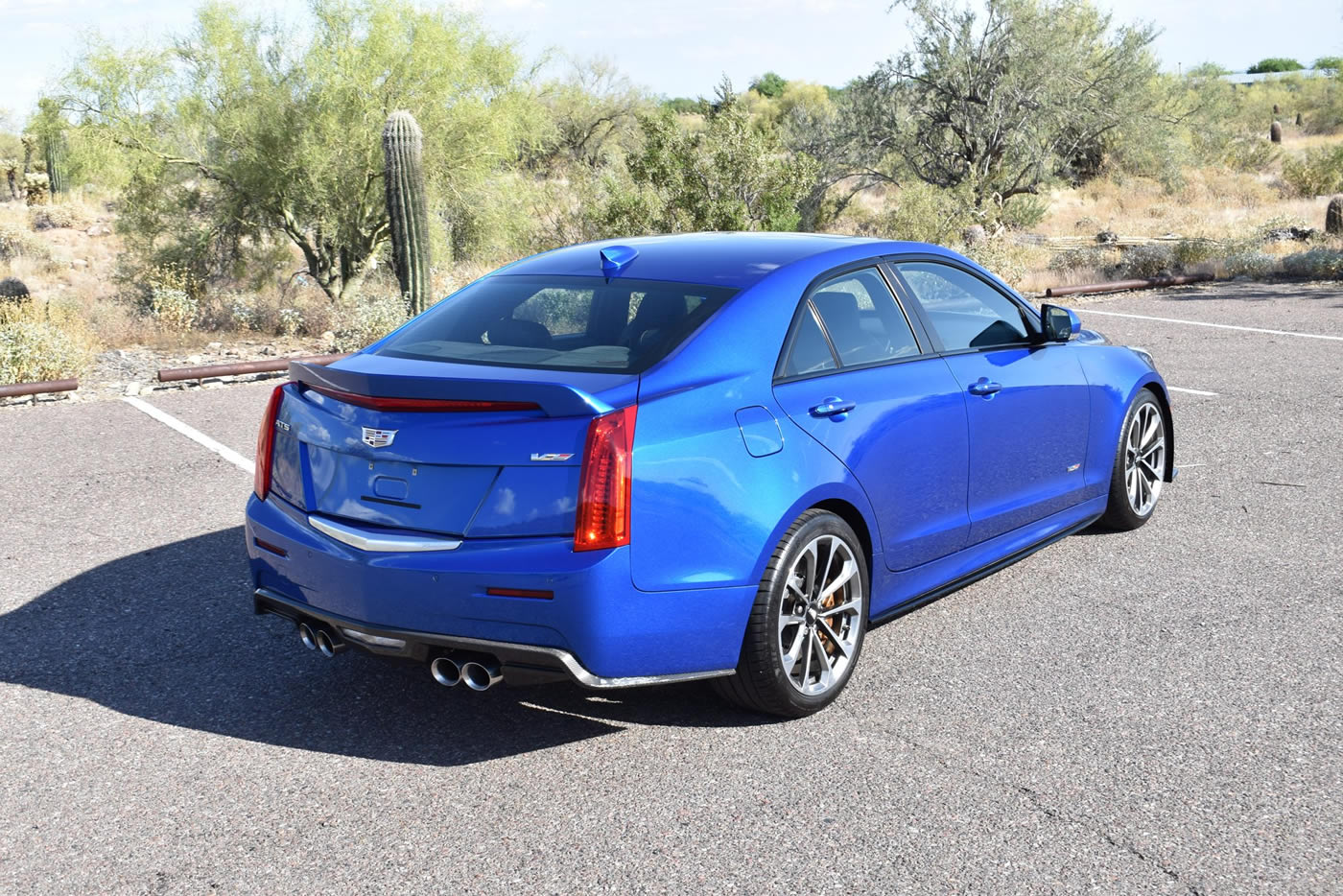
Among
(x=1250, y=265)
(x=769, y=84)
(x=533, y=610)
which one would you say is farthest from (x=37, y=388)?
(x=769, y=84)

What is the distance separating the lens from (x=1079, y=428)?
586 cm

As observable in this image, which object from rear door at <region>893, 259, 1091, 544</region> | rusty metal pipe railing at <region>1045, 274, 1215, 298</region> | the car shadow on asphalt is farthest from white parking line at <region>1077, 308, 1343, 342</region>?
the car shadow on asphalt

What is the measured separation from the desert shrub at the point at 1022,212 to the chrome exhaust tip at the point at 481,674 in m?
26.4

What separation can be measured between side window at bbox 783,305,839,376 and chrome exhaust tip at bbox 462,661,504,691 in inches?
54.1

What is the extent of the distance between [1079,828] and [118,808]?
106 inches

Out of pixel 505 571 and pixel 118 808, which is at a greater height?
pixel 505 571

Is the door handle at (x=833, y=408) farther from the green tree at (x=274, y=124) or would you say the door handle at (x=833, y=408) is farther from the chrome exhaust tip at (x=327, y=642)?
the green tree at (x=274, y=124)

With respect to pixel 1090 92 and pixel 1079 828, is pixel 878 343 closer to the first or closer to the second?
pixel 1079 828

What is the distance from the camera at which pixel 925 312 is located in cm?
515

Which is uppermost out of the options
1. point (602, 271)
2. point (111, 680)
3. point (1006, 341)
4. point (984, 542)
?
point (602, 271)

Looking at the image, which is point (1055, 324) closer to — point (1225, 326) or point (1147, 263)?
point (1225, 326)

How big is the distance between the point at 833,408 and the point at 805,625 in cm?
73

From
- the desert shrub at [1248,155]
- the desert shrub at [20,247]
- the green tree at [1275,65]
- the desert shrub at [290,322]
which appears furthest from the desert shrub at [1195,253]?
the green tree at [1275,65]

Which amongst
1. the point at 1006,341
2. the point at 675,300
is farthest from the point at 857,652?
the point at 1006,341
